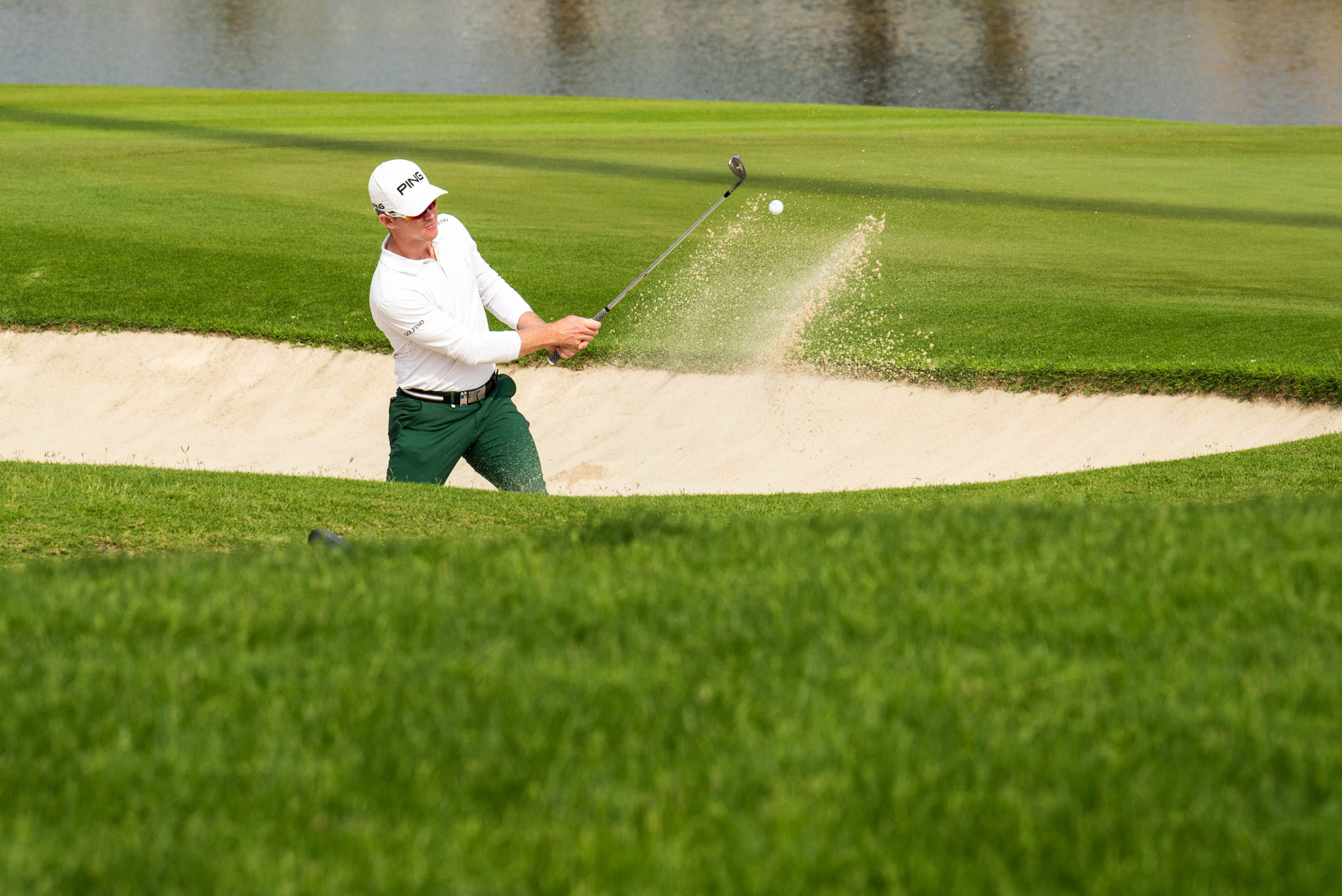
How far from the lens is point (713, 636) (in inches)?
125

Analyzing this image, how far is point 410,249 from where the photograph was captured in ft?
23.6

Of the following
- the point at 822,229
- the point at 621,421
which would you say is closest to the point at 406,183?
the point at 621,421

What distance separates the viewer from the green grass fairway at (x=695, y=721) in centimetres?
224

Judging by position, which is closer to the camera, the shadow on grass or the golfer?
the golfer

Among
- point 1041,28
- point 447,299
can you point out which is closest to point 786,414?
point 447,299

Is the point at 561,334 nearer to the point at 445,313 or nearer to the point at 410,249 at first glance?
the point at 445,313

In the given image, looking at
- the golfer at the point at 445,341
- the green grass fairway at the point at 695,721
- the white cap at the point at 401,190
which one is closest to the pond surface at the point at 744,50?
the golfer at the point at 445,341

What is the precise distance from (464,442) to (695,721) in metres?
5.06

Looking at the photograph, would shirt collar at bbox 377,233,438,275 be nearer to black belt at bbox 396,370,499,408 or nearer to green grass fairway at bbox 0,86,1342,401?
black belt at bbox 396,370,499,408

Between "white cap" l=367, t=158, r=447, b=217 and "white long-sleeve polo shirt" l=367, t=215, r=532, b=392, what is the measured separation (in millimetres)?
386

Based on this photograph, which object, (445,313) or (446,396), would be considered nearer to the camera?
(445,313)

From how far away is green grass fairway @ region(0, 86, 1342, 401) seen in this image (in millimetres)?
10812

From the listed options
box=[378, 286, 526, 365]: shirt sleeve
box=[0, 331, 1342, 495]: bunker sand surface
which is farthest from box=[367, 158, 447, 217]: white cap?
box=[0, 331, 1342, 495]: bunker sand surface

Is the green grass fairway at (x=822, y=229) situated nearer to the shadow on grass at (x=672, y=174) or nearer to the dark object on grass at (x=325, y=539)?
the shadow on grass at (x=672, y=174)
